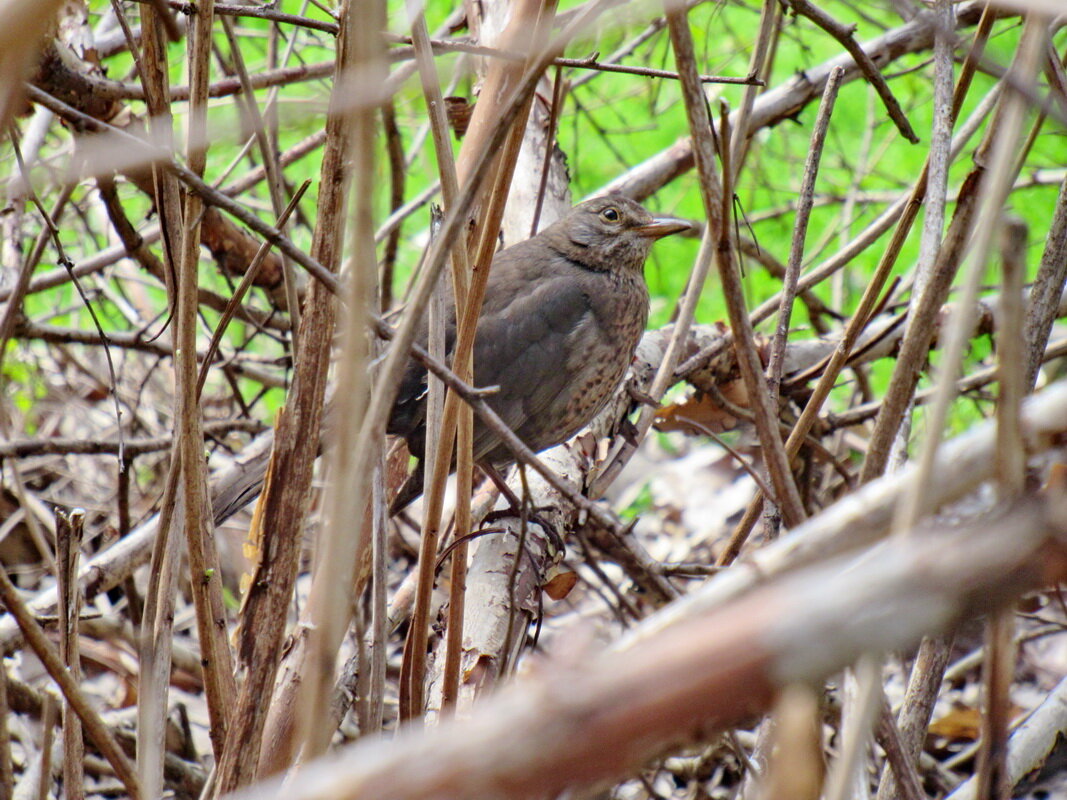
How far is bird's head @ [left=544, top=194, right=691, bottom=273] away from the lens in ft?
13.1

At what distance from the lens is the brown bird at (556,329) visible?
144 inches

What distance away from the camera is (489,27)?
356cm

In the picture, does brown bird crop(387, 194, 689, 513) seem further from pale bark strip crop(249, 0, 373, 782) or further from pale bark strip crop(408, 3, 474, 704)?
pale bark strip crop(249, 0, 373, 782)

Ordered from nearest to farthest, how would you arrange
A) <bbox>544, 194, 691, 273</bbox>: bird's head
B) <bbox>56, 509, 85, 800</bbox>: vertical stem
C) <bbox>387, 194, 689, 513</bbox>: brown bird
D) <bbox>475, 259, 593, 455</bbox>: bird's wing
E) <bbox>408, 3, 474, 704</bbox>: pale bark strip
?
<bbox>408, 3, 474, 704</bbox>: pale bark strip < <bbox>56, 509, 85, 800</bbox>: vertical stem < <bbox>387, 194, 689, 513</bbox>: brown bird < <bbox>475, 259, 593, 455</bbox>: bird's wing < <bbox>544, 194, 691, 273</bbox>: bird's head

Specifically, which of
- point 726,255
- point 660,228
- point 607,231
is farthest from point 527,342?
point 726,255

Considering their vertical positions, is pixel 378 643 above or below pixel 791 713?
above

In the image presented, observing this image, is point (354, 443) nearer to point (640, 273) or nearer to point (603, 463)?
point (603, 463)

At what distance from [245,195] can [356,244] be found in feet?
15.0

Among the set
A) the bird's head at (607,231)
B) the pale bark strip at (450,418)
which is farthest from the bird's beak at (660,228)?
the pale bark strip at (450,418)

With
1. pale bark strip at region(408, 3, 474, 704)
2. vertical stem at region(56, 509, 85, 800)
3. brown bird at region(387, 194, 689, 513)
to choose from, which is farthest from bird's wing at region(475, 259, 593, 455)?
vertical stem at region(56, 509, 85, 800)

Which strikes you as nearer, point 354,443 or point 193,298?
point 354,443

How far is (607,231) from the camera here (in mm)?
4074

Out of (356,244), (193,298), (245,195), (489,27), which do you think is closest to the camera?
(356,244)

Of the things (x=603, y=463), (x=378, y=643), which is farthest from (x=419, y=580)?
(x=603, y=463)
